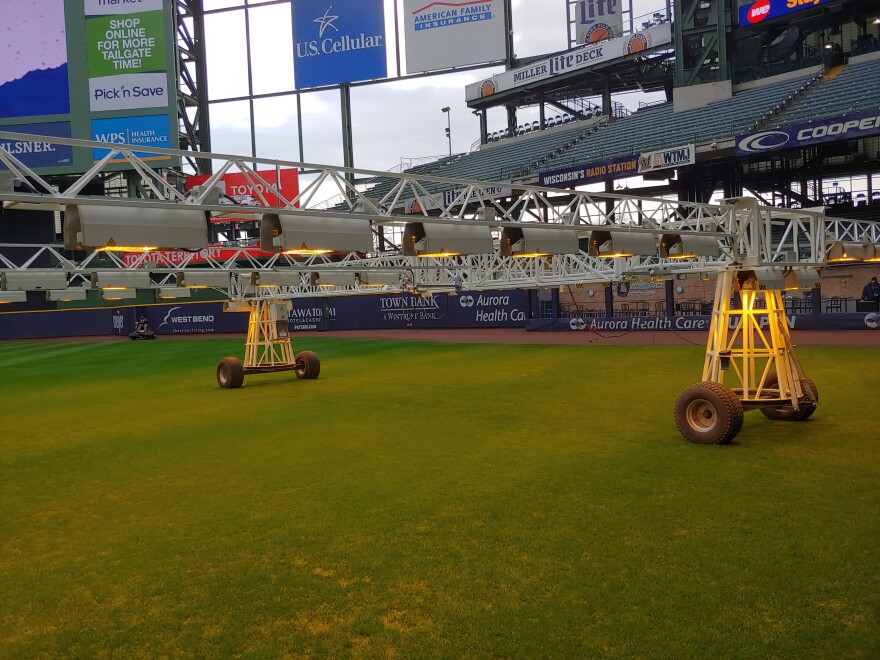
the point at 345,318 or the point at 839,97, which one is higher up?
the point at 839,97

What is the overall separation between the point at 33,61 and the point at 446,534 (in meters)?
43.7

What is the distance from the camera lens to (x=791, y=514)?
755 cm

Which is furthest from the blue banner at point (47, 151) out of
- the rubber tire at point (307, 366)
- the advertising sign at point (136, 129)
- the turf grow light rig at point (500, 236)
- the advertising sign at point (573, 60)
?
the advertising sign at point (573, 60)

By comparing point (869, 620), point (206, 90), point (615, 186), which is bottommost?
point (869, 620)

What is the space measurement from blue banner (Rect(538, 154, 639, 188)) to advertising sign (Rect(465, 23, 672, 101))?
10.2 metres

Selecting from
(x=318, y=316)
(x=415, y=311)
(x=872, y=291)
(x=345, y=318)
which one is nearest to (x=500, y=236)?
(x=872, y=291)

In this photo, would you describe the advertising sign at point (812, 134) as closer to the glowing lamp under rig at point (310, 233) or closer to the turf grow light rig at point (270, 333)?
the turf grow light rig at point (270, 333)

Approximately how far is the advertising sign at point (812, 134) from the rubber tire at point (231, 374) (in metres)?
25.7

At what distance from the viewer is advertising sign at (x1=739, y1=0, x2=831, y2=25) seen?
3834 cm

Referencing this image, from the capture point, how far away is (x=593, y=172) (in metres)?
40.4

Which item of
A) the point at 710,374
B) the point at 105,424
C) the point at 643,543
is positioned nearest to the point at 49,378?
the point at 105,424

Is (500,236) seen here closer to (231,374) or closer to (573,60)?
(231,374)

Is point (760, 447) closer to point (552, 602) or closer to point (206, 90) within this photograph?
point (552, 602)

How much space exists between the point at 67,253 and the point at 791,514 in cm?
5157
